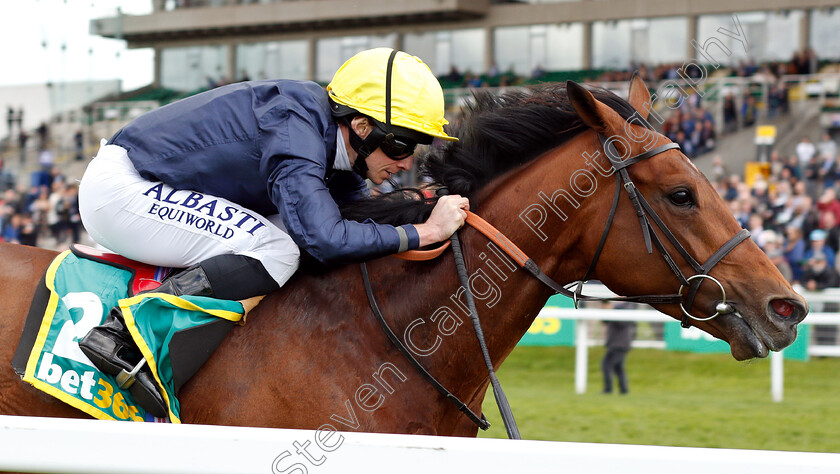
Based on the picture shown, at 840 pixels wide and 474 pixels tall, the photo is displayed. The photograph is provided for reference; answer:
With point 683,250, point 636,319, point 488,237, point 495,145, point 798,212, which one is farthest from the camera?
point 798,212

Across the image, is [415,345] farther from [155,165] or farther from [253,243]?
[155,165]

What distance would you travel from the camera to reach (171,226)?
7.68ft

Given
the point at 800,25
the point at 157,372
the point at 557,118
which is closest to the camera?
the point at 157,372

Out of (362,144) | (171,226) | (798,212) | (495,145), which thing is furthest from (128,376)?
(798,212)

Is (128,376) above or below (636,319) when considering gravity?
above

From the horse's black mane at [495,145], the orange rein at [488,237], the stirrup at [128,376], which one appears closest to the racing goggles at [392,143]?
the horse's black mane at [495,145]

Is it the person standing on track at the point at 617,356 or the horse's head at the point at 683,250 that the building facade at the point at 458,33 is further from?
the horse's head at the point at 683,250

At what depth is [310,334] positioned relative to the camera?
230 cm

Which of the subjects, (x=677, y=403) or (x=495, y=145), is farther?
(x=677, y=403)

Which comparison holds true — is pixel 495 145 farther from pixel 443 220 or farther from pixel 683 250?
pixel 683 250

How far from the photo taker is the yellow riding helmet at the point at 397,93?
2.35 metres

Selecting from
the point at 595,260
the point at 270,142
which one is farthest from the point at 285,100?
the point at 595,260

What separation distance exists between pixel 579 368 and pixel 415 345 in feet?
17.8

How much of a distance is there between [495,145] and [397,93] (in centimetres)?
36
